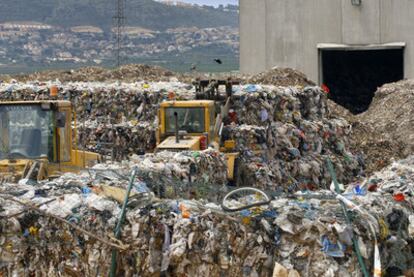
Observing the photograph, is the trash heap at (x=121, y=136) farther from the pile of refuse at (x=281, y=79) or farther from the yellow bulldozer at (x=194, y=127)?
the pile of refuse at (x=281, y=79)

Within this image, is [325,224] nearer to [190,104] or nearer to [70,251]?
[70,251]

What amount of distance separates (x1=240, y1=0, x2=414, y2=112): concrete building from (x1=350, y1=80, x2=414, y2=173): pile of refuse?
285cm

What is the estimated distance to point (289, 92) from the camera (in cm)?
2231

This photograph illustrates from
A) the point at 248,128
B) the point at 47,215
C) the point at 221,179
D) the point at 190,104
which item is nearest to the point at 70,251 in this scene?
the point at 47,215

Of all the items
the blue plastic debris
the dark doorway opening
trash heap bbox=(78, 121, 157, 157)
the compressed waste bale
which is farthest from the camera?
the dark doorway opening

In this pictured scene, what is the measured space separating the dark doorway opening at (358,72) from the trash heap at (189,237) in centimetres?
2719

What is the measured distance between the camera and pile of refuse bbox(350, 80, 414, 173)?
23641mm

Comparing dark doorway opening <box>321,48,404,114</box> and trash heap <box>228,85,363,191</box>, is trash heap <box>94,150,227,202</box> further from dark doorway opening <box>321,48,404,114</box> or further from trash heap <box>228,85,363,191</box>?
dark doorway opening <box>321,48,404,114</box>

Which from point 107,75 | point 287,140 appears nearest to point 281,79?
point 107,75

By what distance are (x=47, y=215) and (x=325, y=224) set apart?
2412 millimetres

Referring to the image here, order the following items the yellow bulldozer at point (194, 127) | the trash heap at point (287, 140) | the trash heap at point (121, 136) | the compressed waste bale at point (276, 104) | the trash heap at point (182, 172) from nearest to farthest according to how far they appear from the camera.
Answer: the trash heap at point (182, 172)
the yellow bulldozer at point (194, 127)
the trash heap at point (287, 140)
the trash heap at point (121, 136)
the compressed waste bale at point (276, 104)

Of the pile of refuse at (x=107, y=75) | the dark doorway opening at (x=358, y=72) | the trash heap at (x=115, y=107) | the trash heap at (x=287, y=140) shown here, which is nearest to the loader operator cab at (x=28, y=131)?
the trash heap at (x=287, y=140)

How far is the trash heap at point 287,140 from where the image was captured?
64.8ft

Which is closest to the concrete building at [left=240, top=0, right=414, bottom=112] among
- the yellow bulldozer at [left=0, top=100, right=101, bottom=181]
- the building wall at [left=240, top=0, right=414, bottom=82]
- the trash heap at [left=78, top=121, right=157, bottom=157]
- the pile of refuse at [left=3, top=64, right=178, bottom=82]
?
the building wall at [left=240, top=0, right=414, bottom=82]
